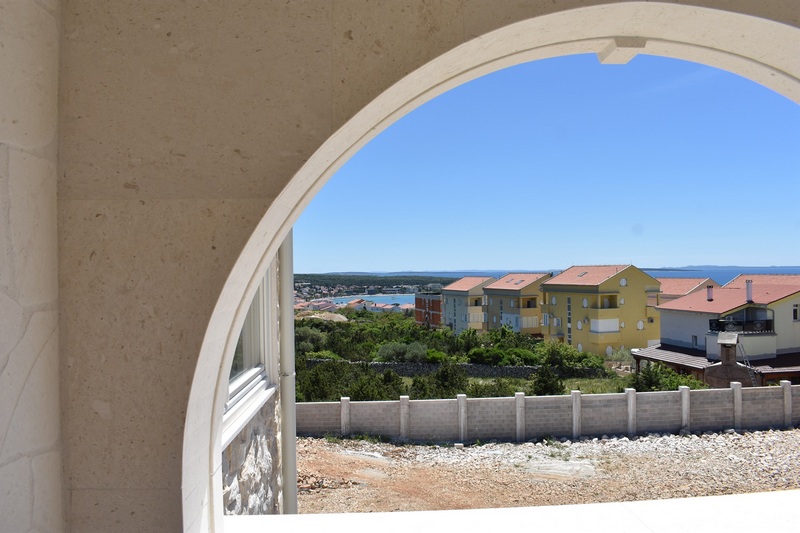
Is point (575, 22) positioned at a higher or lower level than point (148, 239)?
higher

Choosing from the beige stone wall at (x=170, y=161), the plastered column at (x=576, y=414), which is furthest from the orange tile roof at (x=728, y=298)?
the beige stone wall at (x=170, y=161)

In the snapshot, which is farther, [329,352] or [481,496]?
[329,352]

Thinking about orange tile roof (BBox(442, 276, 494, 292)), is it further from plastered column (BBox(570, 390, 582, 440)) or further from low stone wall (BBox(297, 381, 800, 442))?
plastered column (BBox(570, 390, 582, 440))

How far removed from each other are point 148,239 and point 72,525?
642 millimetres

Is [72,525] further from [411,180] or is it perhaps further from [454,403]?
[411,180]

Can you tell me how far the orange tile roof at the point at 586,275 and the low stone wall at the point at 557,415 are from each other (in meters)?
13.1

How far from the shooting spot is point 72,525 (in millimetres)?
1090

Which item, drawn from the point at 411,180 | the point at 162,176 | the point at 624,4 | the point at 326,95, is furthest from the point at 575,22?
the point at 411,180

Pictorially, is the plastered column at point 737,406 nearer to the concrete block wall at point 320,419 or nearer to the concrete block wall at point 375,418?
the concrete block wall at point 375,418

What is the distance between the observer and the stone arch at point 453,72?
1.09 m

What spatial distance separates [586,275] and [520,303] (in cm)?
422

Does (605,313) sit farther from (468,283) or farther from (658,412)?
(658,412)

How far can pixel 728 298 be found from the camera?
20.2 m

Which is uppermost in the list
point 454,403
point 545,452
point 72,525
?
point 72,525
